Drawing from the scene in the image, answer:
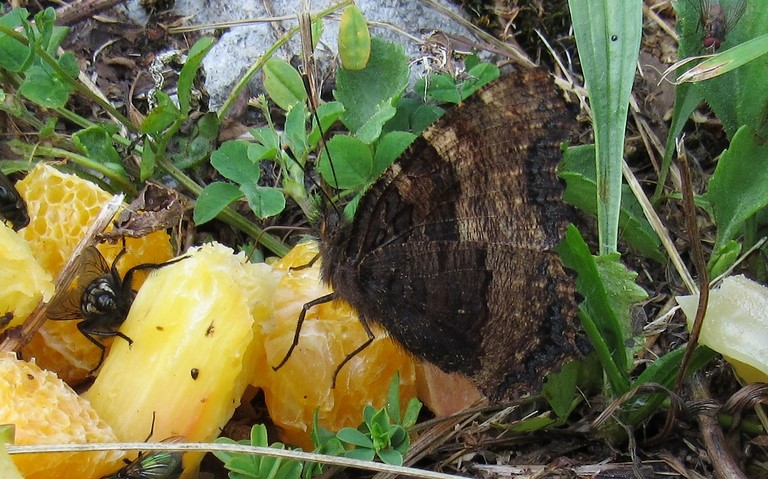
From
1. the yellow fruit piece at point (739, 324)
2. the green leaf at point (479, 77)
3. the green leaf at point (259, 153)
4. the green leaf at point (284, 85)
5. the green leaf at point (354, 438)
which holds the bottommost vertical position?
the yellow fruit piece at point (739, 324)

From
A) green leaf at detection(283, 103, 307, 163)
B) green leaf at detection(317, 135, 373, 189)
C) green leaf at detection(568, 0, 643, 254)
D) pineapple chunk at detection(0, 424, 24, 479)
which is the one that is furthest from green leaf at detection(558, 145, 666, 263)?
pineapple chunk at detection(0, 424, 24, 479)

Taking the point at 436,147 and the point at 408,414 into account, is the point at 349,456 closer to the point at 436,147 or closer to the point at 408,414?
the point at 408,414

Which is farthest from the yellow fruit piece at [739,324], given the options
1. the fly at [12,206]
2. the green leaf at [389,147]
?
the fly at [12,206]

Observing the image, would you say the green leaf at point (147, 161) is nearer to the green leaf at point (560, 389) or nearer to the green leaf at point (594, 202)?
the green leaf at point (594, 202)

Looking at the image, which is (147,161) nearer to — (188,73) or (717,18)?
(188,73)

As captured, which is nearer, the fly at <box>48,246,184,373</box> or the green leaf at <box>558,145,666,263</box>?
the fly at <box>48,246,184,373</box>

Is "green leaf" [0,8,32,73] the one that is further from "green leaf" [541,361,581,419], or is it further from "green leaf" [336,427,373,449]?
"green leaf" [541,361,581,419]

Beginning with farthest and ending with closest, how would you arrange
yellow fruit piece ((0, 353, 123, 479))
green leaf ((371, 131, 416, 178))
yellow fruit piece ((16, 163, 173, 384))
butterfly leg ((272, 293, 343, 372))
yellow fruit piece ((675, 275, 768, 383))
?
green leaf ((371, 131, 416, 178)) → yellow fruit piece ((16, 163, 173, 384)) → butterfly leg ((272, 293, 343, 372)) → yellow fruit piece ((675, 275, 768, 383)) → yellow fruit piece ((0, 353, 123, 479))
